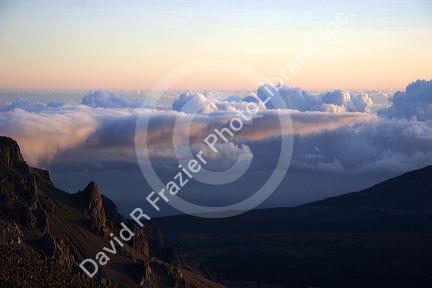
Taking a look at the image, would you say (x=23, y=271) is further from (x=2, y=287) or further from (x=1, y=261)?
(x=2, y=287)

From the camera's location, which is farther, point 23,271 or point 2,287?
point 23,271

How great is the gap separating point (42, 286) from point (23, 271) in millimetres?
6843

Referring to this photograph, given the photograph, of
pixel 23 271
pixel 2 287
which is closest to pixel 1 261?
pixel 23 271

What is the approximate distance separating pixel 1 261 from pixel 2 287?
2085cm

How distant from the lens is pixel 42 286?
192m

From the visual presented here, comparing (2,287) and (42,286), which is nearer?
(2,287)

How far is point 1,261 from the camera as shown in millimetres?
196125

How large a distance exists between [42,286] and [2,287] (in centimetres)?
1636

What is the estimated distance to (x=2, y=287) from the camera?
176000 millimetres

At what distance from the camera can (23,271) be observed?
196 meters

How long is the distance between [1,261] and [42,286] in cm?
1164

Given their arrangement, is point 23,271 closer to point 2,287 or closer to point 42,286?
point 42,286

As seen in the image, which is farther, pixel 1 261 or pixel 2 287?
pixel 1 261
